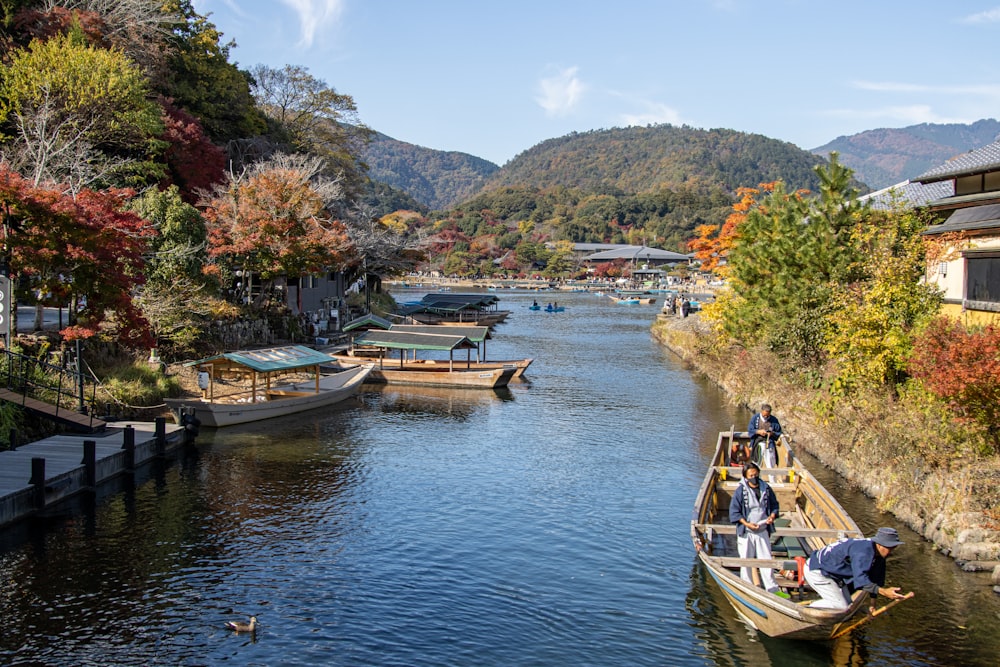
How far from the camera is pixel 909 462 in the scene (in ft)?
68.4

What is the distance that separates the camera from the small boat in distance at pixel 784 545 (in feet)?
42.9

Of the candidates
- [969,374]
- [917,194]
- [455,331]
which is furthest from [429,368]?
[969,374]

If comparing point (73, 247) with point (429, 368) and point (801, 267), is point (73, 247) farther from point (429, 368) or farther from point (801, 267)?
point (801, 267)

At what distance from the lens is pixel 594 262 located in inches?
6816

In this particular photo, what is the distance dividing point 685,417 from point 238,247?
25172 mm

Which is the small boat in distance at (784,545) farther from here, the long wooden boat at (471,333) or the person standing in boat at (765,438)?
the long wooden boat at (471,333)

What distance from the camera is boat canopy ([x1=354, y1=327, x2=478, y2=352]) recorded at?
137ft

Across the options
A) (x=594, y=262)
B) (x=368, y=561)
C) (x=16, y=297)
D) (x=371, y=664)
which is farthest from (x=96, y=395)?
(x=594, y=262)

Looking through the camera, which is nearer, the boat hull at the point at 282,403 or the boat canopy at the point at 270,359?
the boat hull at the point at 282,403

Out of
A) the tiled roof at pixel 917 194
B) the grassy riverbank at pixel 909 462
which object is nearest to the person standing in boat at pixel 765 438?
the grassy riverbank at pixel 909 462

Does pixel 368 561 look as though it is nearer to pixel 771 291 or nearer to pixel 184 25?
pixel 771 291

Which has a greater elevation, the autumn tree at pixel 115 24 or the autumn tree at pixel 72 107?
the autumn tree at pixel 115 24

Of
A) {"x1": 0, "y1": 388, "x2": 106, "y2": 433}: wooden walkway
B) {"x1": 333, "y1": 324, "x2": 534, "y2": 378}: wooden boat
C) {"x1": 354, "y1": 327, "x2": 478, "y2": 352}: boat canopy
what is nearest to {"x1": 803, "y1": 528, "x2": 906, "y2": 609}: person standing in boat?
{"x1": 0, "y1": 388, "x2": 106, "y2": 433}: wooden walkway

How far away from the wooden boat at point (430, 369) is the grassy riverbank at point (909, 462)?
14.7 metres
